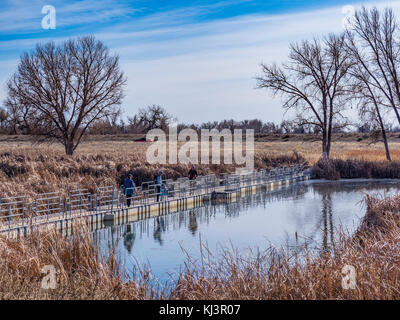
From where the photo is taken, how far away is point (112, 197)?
2097cm

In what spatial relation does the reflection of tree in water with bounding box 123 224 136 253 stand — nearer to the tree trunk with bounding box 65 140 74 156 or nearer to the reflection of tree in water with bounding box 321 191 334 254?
the reflection of tree in water with bounding box 321 191 334 254

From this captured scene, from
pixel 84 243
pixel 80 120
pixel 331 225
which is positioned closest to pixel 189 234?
pixel 331 225

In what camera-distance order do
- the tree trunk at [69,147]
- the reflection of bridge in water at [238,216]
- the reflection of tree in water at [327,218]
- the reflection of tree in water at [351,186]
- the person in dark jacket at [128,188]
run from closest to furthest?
1. the reflection of tree in water at [327,218]
2. the reflection of bridge in water at [238,216]
3. the person in dark jacket at [128,188]
4. the reflection of tree in water at [351,186]
5. the tree trunk at [69,147]

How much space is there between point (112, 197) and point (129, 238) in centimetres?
305

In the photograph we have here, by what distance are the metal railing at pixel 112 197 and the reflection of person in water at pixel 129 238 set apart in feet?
4.81

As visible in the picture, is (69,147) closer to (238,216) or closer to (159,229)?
(238,216)

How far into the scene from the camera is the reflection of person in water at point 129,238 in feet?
55.8

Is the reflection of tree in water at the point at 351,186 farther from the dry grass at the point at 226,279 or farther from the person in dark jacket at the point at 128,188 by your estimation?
the dry grass at the point at 226,279

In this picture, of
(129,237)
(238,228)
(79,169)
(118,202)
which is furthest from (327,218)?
(79,169)

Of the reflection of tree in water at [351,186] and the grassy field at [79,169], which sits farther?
the reflection of tree in water at [351,186]

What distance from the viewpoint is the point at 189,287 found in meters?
9.32

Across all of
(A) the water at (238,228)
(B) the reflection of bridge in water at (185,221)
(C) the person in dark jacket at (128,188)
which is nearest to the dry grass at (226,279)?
(A) the water at (238,228)
